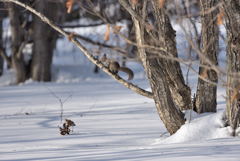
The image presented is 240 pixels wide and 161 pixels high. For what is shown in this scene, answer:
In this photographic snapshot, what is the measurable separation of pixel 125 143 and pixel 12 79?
43.8 ft

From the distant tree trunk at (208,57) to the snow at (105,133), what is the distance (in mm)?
161

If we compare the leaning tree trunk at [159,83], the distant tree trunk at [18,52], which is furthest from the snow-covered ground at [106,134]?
the distant tree trunk at [18,52]

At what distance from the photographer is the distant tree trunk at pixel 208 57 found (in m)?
6.64

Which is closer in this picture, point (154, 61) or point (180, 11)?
point (180, 11)

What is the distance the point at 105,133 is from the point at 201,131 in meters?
1.44

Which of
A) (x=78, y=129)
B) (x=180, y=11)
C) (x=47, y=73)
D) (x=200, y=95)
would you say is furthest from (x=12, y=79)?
(x=180, y=11)

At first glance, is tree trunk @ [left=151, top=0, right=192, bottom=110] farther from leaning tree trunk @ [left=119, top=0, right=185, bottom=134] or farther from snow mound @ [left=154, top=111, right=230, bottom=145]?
snow mound @ [left=154, top=111, right=230, bottom=145]

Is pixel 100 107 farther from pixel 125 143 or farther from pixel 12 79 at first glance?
→ pixel 12 79

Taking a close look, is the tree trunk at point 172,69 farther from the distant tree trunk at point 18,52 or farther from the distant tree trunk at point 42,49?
the distant tree trunk at point 18,52

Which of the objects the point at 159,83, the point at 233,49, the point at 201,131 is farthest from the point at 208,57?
the point at 201,131

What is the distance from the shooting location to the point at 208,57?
22.4ft

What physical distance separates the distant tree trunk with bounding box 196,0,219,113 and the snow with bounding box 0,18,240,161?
16 cm

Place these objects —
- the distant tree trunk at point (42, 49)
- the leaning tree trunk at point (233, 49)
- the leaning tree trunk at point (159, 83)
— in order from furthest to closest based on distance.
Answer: the distant tree trunk at point (42, 49), the leaning tree trunk at point (159, 83), the leaning tree trunk at point (233, 49)

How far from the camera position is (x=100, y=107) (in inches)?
423
